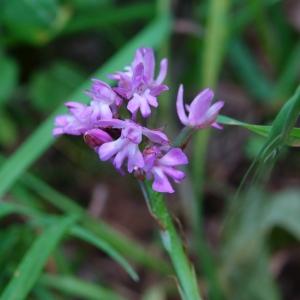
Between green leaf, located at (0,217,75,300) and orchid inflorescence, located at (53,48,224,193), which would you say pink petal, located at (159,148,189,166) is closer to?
orchid inflorescence, located at (53,48,224,193)

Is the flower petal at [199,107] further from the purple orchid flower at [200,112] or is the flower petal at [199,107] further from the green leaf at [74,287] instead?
the green leaf at [74,287]

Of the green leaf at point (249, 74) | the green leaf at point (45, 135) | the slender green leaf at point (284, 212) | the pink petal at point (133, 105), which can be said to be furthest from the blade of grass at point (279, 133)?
the green leaf at point (249, 74)

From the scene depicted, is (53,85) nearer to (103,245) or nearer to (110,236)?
(110,236)

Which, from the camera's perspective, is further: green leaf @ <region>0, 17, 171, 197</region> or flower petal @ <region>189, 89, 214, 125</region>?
green leaf @ <region>0, 17, 171, 197</region>

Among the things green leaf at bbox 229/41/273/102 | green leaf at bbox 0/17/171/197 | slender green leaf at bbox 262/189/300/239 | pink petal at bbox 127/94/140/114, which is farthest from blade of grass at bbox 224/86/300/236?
green leaf at bbox 229/41/273/102

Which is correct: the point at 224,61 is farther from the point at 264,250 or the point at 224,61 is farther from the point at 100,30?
the point at 264,250

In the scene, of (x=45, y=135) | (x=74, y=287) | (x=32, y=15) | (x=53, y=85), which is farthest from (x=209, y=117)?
(x=53, y=85)

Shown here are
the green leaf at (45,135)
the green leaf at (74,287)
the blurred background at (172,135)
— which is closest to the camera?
the green leaf at (45,135)
